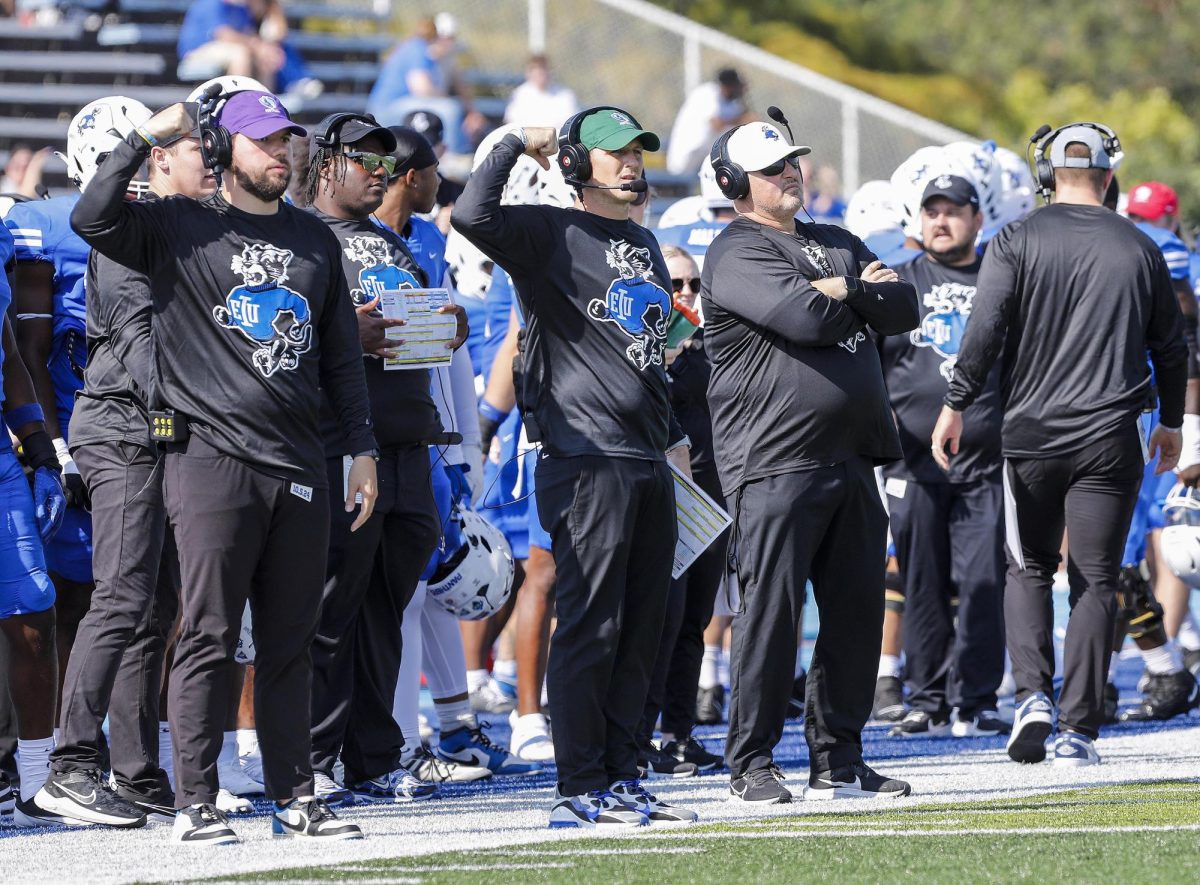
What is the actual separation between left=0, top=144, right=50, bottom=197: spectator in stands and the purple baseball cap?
467 cm

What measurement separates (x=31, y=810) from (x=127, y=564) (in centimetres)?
83

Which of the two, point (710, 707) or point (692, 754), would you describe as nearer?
point (692, 754)

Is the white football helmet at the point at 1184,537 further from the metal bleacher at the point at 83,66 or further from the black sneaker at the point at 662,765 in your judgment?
the metal bleacher at the point at 83,66

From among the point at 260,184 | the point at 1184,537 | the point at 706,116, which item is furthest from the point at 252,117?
the point at 706,116

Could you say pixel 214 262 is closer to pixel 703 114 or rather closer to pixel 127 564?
pixel 127 564

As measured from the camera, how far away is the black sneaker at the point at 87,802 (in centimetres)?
595

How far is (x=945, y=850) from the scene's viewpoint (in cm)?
518

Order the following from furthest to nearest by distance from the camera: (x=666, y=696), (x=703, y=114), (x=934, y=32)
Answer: (x=934, y=32) < (x=703, y=114) < (x=666, y=696)

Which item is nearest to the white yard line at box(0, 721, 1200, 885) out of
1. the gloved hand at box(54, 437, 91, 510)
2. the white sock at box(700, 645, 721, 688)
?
the gloved hand at box(54, 437, 91, 510)

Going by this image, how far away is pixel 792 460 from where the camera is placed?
633 centimetres

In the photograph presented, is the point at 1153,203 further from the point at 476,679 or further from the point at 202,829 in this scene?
the point at 202,829

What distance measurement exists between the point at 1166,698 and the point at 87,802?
195 inches

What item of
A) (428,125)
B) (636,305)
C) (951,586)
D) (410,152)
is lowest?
(951,586)

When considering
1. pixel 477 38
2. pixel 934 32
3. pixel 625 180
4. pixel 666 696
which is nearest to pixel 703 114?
pixel 477 38
